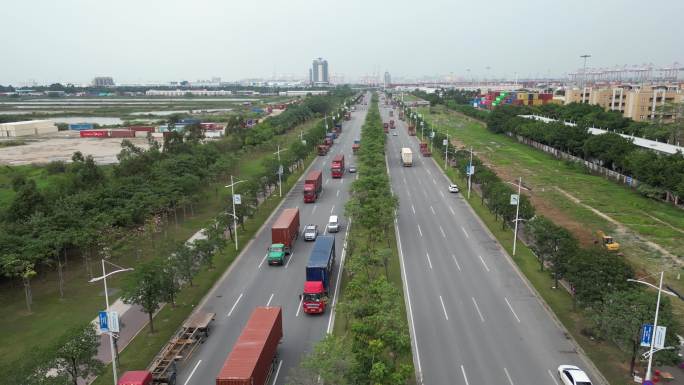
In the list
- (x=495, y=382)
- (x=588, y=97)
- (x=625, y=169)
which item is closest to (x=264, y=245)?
(x=495, y=382)

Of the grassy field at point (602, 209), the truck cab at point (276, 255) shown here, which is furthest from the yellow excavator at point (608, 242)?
the truck cab at point (276, 255)

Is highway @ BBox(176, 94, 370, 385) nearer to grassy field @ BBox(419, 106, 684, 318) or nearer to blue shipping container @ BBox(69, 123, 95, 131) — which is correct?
grassy field @ BBox(419, 106, 684, 318)

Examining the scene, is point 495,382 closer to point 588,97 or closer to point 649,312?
point 649,312

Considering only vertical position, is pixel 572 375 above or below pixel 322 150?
below

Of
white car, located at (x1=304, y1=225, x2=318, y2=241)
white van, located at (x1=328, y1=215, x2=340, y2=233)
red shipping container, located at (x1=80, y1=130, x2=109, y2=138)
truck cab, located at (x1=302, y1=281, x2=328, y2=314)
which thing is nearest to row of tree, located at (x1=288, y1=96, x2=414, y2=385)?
truck cab, located at (x1=302, y1=281, x2=328, y2=314)

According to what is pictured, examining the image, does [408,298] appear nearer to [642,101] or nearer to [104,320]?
[104,320]

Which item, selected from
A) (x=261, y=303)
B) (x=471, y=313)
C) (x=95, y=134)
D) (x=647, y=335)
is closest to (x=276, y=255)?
(x=261, y=303)
